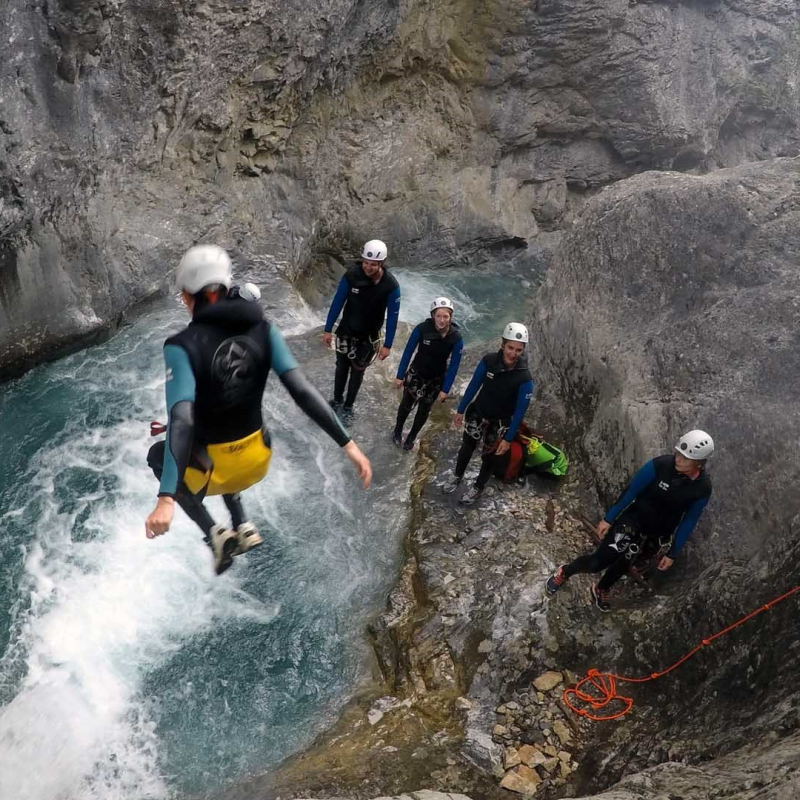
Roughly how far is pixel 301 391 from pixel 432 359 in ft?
11.2

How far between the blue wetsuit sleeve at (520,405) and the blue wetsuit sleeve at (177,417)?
3631 millimetres

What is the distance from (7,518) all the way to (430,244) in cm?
1045

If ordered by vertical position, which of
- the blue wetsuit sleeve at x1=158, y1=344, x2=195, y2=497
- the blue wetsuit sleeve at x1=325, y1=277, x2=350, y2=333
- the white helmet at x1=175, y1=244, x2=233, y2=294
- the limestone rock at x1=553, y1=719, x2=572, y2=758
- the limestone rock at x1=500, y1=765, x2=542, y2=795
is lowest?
the limestone rock at x1=553, y1=719, x2=572, y2=758

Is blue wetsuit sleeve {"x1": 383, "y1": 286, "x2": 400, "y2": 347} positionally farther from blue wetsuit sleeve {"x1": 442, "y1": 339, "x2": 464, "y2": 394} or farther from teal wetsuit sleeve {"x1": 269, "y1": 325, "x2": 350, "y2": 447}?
teal wetsuit sleeve {"x1": 269, "y1": 325, "x2": 350, "y2": 447}

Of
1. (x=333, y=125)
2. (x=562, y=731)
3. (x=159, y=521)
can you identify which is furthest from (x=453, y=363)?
(x=333, y=125)

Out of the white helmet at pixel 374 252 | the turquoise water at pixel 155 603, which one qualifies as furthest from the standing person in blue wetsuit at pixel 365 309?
the turquoise water at pixel 155 603

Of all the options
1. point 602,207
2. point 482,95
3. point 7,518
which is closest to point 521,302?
point 482,95

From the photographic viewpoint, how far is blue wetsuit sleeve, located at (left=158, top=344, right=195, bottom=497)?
377cm

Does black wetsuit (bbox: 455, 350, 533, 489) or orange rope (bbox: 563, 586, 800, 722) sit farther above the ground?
black wetsuit (bbox: 455, 350, 533, 489)

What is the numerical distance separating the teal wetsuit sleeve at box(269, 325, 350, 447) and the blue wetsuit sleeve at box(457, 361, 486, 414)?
291 cm

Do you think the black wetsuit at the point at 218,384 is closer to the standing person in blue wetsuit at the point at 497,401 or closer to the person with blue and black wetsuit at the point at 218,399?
the person with blue and black wetsuit at the point at 218,399

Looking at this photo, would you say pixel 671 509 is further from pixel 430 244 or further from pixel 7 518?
pixel 430 244

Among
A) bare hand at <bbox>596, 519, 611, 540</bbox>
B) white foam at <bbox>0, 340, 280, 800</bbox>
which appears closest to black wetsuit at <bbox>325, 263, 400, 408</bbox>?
white foam at <bbox>0, 340, 280, 800</bbox>

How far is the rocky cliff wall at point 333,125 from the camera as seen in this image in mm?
9312
